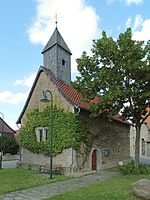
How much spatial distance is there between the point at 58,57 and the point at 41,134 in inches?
267

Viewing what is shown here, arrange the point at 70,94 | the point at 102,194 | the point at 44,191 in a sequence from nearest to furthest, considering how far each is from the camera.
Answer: the point at 102,194 < the point at 44,191 < the point at 70,94

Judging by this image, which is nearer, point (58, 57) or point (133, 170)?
point (133, 170)

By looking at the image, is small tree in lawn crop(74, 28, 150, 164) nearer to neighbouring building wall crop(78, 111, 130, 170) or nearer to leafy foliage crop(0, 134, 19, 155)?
neighbouring building wall crop(78, 111, 130, 170)

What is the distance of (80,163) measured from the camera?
844 inches

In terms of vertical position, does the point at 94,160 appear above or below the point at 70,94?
below

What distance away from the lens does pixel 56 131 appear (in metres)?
22.2

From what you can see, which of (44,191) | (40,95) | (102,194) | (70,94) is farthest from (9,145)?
(102,194)

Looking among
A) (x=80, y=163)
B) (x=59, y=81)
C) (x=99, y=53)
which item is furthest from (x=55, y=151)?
(x=99, y=53)

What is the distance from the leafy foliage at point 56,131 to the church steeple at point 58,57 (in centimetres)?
368

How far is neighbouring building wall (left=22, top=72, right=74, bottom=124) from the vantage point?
22197 millimetres

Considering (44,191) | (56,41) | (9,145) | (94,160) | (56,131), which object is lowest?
(44,191)

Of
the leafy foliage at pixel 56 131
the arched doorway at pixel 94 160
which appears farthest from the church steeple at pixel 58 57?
the arched doorway at pixel 94 160

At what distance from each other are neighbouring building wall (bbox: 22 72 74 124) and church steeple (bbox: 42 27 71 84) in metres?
1.32

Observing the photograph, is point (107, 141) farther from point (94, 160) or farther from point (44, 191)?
point (44, 191)
